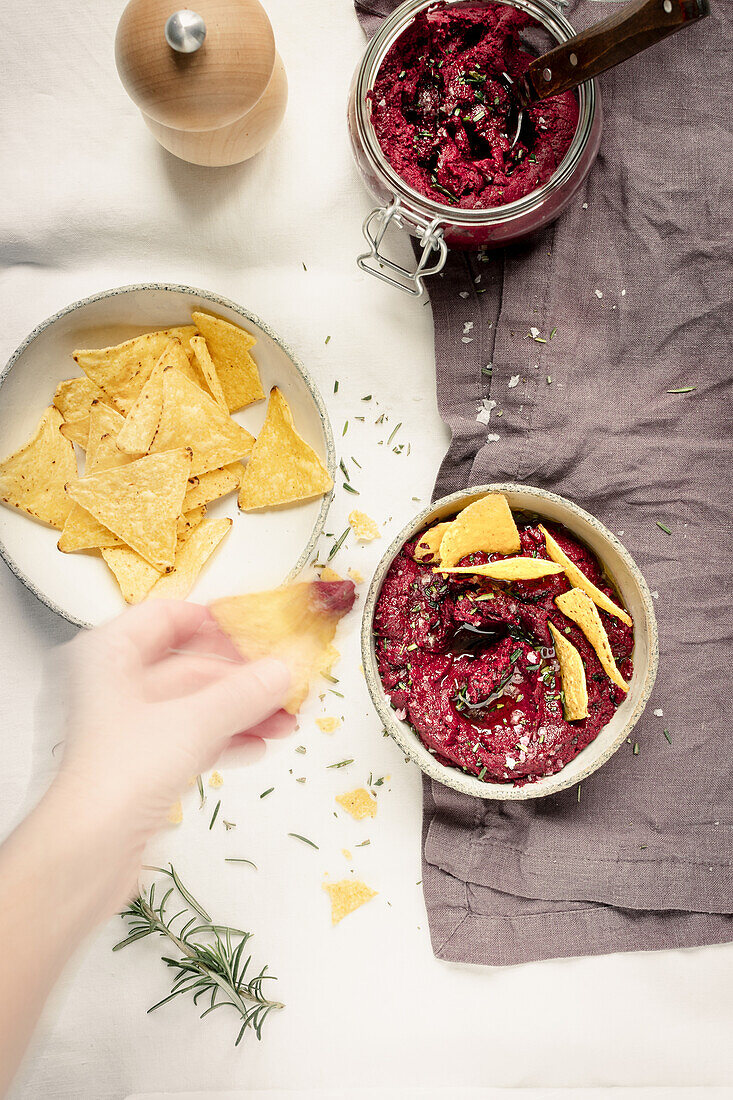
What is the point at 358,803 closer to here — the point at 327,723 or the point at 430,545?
the point at 327,723

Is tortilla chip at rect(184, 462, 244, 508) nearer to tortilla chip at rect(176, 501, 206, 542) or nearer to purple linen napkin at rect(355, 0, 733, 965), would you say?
tortilla chip at rect(176, 501, 206, 542)

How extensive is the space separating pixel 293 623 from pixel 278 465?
0.25m

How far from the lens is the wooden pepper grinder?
1120 mm

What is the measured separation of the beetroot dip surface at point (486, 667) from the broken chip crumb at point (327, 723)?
0.17m

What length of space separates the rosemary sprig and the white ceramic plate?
1.56 feet

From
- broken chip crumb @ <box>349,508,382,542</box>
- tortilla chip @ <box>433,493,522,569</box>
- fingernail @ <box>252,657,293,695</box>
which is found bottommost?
broken chip crumb @ <box>349,508,382,542</box>

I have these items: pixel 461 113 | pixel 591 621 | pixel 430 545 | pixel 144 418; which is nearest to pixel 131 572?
pixel 144 418

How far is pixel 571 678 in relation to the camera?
1.21 meters

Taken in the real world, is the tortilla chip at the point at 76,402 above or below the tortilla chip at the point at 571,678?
above

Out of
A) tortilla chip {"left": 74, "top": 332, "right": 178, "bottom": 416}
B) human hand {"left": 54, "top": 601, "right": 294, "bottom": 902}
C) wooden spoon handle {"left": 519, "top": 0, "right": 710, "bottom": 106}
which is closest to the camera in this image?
human hand {"left": 54, "top": 601, "right": 294, "bottom": 902}

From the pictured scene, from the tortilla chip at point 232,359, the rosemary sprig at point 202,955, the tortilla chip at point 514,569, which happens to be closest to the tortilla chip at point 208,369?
the tortilla chip at point 232,359

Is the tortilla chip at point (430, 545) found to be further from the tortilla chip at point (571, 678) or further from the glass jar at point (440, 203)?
the glass jar at point (440, 203)

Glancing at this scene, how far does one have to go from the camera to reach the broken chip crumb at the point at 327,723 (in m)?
1.40

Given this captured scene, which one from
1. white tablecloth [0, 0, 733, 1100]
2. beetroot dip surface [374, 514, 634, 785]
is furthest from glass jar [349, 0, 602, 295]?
beetroot dip surface [374, 514, 634, 785]
